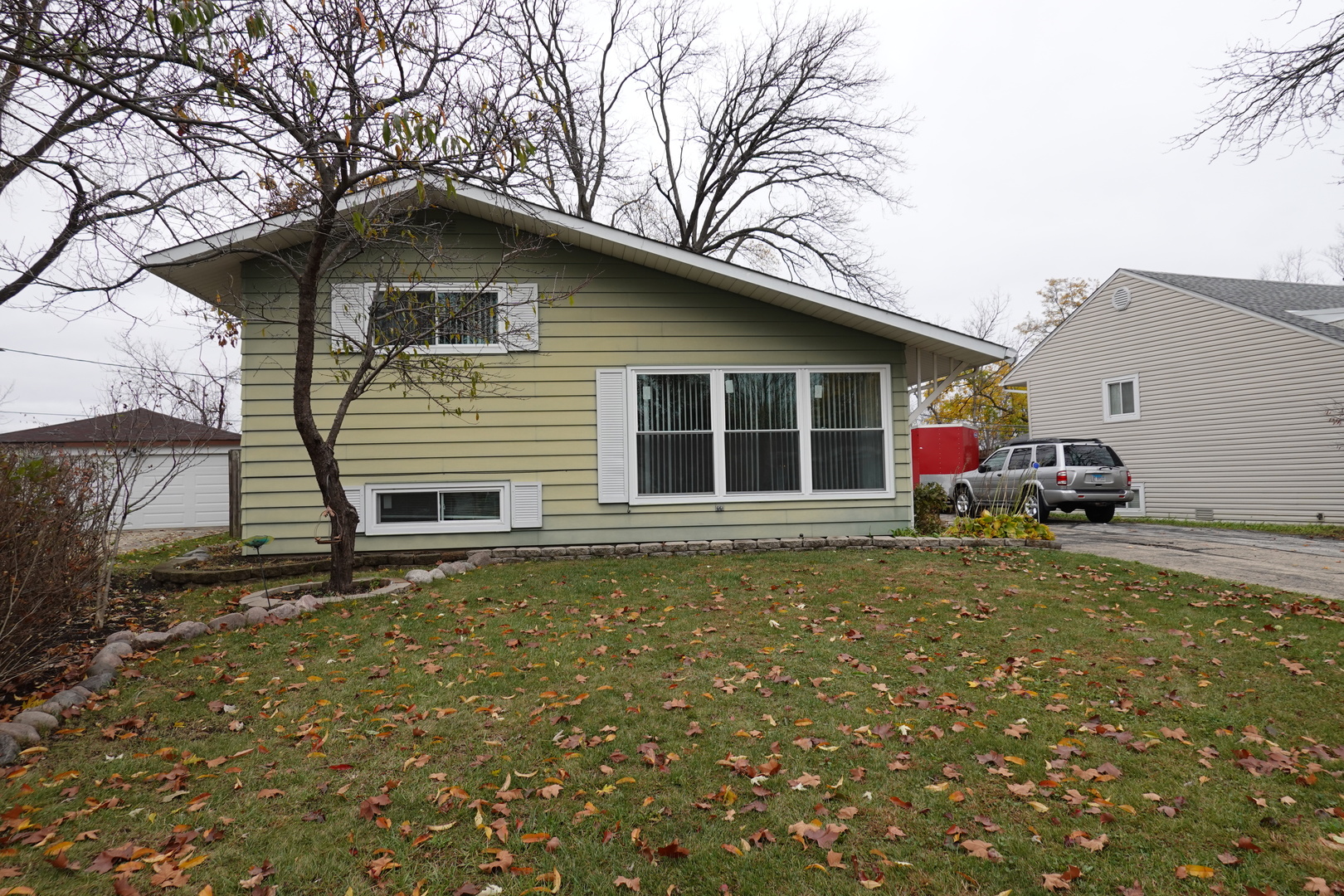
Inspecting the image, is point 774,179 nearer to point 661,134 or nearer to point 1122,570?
point 661,134

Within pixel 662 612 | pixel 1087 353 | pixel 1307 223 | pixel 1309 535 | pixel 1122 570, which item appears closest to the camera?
pixel 662 612

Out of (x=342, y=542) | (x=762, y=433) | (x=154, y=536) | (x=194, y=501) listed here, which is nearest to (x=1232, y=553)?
(x=762, y=433)

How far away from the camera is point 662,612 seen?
20.2ft

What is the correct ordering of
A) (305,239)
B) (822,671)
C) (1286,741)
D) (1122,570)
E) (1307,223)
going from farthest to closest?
1. (1307,223)
2. (305,239)
3. (1122,570)
4. (822,671)
5. (1286,741)

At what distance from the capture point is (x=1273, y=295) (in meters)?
18.6

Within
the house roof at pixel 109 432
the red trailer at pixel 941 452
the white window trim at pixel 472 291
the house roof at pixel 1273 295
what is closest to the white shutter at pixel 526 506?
the white window trim at pixel 472 291

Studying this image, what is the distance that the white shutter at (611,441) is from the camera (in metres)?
9.38

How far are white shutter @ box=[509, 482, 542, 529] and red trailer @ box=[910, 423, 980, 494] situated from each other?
12.1m

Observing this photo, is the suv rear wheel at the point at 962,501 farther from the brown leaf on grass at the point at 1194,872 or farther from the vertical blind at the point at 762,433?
the brown leaf on grass at the point at 1194,872

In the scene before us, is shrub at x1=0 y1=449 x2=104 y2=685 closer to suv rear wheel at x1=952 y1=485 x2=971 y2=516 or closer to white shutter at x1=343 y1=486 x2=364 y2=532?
white shutter at x1=343 y1=486 x2=364 y2=532

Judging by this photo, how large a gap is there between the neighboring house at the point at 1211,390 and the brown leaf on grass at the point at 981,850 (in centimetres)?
1663

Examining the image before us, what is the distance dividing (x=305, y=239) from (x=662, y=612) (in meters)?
6.49

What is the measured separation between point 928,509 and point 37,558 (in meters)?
10.3

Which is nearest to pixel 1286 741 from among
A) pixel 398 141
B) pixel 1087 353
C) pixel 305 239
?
pixel 398 141
